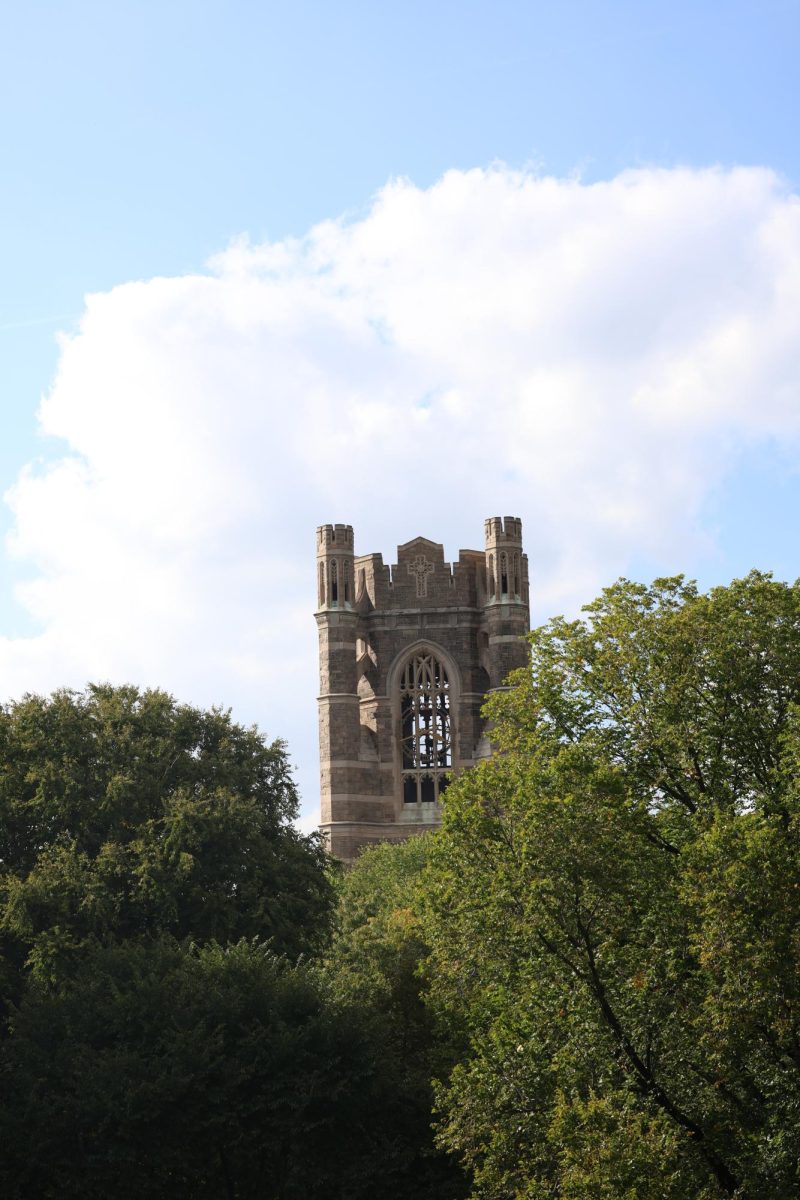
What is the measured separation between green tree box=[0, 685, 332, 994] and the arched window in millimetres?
50191

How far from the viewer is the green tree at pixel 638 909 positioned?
30.3m

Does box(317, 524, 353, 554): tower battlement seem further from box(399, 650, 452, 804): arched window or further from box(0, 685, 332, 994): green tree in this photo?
box(0, 685, 332, 994): green tree

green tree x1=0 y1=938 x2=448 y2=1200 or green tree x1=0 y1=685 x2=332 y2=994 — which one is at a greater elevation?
green tree x1=0 y1=685 x2=332 y2=994

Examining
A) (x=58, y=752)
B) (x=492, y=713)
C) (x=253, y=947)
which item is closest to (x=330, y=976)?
(x=253, y=947)

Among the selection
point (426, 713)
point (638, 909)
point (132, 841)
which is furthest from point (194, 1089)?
point (426, 713)

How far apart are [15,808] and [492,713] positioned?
12.4 metres

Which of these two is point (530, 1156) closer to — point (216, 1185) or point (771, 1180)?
point (771, 1180)

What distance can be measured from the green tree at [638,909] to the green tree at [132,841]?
9.06 m

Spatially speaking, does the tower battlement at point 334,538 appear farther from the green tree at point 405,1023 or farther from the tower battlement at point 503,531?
the green tree at point 405,1023

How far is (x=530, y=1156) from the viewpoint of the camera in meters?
34.6

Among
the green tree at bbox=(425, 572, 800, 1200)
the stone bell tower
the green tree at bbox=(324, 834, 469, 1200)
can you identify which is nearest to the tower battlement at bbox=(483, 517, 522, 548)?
the stone bell tower

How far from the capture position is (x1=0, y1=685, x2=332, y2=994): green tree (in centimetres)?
4294

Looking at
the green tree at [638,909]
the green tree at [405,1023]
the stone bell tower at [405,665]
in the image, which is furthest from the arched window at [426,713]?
the green tree at [638,909]

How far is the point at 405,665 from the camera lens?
99438 mm
